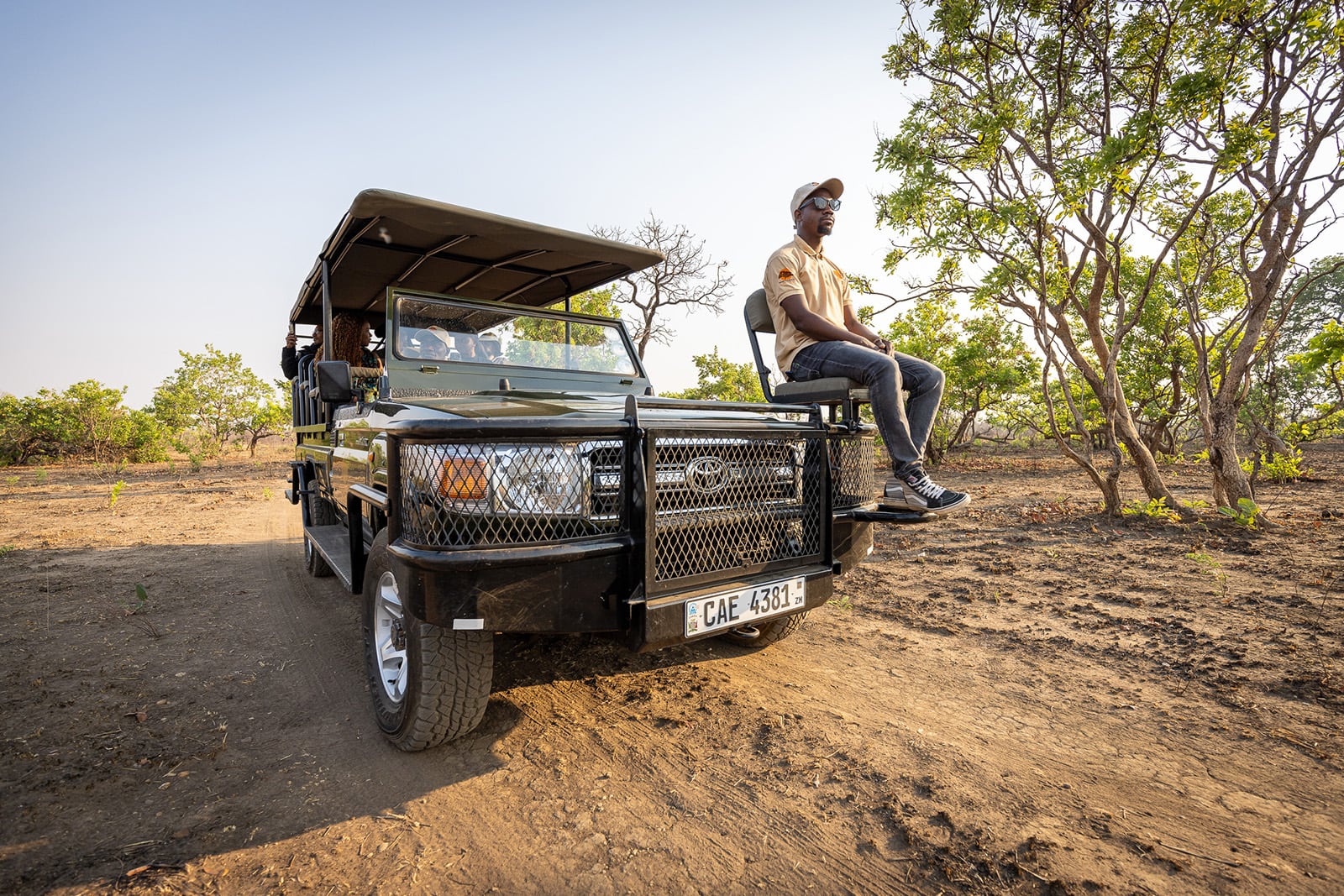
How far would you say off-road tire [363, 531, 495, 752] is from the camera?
87.7 inches

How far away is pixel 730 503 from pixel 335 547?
2.86 metres

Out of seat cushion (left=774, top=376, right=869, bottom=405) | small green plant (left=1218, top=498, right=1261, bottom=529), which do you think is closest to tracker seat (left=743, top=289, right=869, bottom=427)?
seat cushion (left=774, top=376, right=869, bottom=405)

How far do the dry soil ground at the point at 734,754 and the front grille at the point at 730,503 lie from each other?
28.7 inches

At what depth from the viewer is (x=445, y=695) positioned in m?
2.26

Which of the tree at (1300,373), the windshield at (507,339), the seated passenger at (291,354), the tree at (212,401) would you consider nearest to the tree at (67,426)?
the tree at (212,401)

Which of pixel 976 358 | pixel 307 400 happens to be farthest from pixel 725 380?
pixel 307 400

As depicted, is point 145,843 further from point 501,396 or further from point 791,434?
point 791,434

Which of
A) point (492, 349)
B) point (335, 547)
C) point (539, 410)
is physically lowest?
point (335, 547)

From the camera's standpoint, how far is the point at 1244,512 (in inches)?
227

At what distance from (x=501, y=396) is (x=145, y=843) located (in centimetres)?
217

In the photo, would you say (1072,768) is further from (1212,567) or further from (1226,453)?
(1226,453)

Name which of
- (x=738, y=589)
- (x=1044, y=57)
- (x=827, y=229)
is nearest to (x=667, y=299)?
(x=1044, y=57)

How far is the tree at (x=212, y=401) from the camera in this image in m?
20.5

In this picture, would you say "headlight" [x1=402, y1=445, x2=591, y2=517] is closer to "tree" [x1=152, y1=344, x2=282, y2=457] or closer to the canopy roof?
the canopy roof
